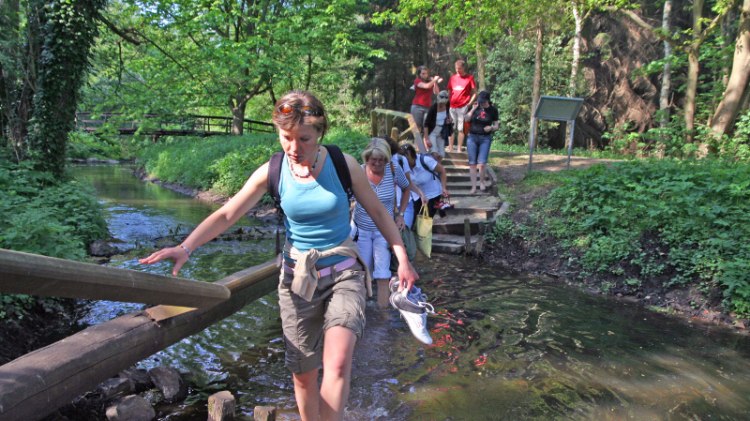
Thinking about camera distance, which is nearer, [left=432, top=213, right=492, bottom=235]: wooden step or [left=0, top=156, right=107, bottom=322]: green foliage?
[left=0, top=156, right=107, bottom=322]: green foliage

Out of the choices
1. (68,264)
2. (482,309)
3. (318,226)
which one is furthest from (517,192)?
(68,264)

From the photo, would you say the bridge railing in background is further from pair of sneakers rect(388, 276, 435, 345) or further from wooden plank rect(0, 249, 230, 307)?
wooden plank rect(0, 249, 230, 307)

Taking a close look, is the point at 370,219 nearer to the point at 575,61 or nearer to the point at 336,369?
the point at 336,369

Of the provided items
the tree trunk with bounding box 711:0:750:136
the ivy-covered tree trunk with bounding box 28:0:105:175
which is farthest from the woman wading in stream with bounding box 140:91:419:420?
the tree trunk with bounding box 711:0:750:136

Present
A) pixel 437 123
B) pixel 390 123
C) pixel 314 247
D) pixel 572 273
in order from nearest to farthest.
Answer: pixel 314 247
pixel 572 273
pixel 437 123
pixel 390 123

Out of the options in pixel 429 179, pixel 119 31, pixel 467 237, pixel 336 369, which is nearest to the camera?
pixel 336 369

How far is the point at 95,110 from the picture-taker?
1248cm

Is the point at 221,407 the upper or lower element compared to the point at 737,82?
lower

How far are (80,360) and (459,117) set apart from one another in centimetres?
1203

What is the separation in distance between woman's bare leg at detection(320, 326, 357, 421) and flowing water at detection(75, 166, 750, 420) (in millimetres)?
1472

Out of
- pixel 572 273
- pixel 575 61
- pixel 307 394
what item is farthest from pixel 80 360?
pixel 575 61

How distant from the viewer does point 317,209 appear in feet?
9.50

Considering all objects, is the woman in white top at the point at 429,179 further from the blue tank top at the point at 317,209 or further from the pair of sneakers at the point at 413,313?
the blue tank top at the point at 317,209

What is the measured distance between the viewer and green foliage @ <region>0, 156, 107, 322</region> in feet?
17.8
